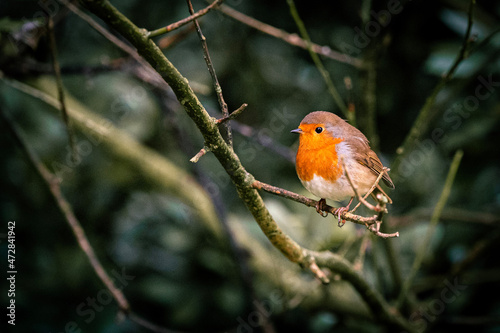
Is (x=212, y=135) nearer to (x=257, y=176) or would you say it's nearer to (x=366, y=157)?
(x=366, y=157)

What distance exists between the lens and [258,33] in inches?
134

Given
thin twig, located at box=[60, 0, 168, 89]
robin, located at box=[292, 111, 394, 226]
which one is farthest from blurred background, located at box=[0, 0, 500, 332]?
robin, located at box=[292, 111, 394, 226]

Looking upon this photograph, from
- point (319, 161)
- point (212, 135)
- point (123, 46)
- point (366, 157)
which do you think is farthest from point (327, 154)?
point (123, 46)

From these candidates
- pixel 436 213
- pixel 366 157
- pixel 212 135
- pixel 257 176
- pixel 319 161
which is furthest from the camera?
pixel 257 176

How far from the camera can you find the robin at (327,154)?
144 cm

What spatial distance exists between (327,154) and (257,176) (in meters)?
1.83

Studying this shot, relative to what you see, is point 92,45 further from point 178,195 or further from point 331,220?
point 331,220

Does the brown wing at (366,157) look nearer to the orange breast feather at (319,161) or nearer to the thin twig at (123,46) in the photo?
the orange breast feather at (319,161)

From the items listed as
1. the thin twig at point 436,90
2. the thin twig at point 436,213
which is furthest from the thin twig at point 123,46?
the thin twig at point 436,213

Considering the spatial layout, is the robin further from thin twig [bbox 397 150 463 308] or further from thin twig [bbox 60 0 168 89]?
thin twig [bbox 60 0 168 89]

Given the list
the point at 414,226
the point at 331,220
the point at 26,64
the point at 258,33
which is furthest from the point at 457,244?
the point at 26,64

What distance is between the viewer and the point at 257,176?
331cm

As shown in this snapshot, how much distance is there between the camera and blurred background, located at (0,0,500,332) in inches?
105

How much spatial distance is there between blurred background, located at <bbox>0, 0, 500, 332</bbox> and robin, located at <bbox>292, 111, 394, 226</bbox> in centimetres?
87
